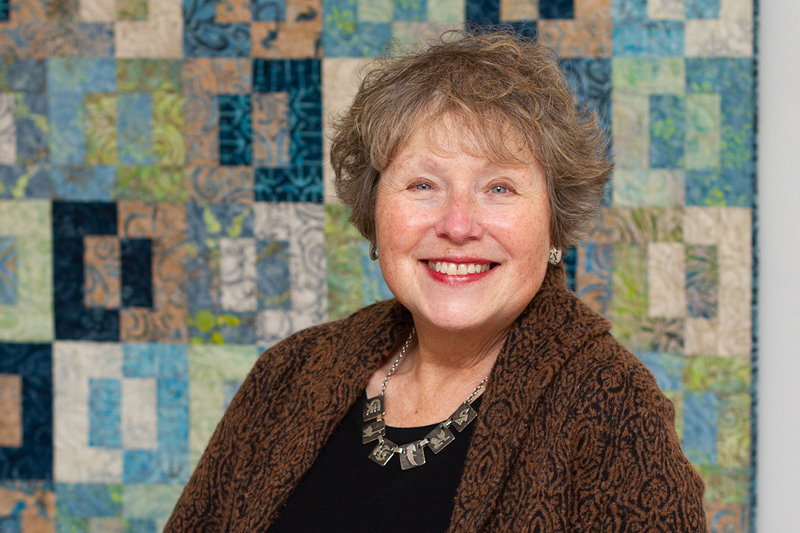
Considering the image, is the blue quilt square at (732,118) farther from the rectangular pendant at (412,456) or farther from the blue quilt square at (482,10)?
the rectangular pendant at (412,456)

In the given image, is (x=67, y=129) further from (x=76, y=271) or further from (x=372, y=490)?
(x=372, y=490)

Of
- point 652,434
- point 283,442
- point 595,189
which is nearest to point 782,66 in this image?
point 595,189

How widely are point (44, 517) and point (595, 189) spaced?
1892 millimetres

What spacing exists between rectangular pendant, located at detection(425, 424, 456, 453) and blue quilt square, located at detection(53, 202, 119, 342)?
1.37 m

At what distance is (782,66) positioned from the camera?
1873mm

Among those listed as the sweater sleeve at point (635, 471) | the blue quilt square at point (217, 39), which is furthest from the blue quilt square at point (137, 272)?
the sweater sleeve at point (635, 471)

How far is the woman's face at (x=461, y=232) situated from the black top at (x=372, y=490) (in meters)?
0.17

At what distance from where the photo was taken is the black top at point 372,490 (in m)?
1.06

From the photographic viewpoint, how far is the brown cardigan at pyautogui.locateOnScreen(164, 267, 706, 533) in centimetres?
93

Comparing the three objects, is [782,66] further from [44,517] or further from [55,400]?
[44,517]

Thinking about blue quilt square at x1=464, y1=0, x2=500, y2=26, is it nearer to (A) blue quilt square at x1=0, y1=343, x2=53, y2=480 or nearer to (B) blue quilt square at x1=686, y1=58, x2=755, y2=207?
(B) blue quilt square at x1=686, y1=58, x2=755, y2=207

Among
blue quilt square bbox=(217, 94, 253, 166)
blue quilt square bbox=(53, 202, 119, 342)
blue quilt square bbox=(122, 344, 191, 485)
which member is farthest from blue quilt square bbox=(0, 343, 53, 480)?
blue quilt square bbox=(217, 94, 253, 166)

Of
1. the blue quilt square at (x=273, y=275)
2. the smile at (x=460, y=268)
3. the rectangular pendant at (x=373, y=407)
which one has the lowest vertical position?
the rectangular pendant at (x=373, y=407)

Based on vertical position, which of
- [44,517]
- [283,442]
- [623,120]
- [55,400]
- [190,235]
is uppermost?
[623,120]
